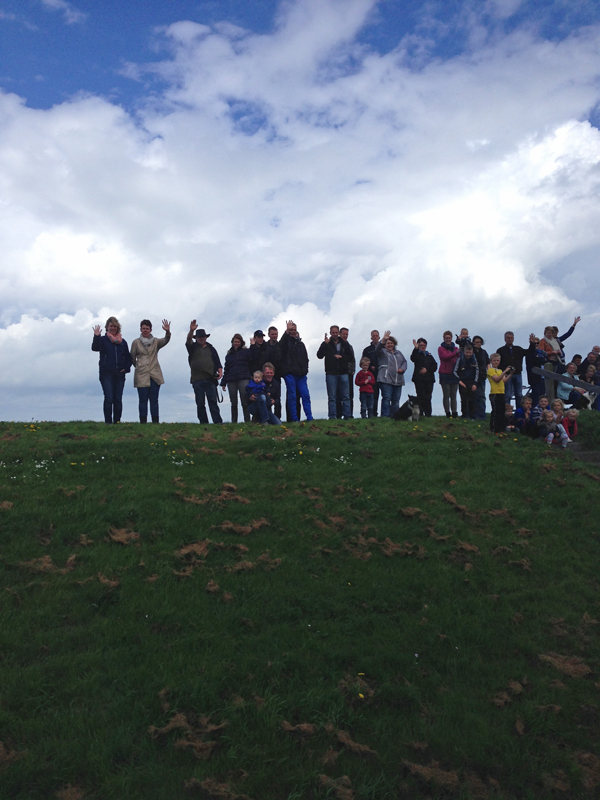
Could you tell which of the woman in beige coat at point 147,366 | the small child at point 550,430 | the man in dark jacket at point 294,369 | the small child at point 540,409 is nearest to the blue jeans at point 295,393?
the man in dark jacket at point 294,369

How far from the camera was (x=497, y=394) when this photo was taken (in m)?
18.2

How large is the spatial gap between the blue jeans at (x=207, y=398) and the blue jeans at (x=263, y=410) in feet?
3.66

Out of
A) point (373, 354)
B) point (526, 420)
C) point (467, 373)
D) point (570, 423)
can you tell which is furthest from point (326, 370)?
point (570, 423)

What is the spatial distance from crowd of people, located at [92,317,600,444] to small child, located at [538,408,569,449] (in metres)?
0.03

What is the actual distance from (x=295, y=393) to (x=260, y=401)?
188cm

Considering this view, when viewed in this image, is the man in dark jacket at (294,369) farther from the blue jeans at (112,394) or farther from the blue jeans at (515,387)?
the blue jeans at (515,387)

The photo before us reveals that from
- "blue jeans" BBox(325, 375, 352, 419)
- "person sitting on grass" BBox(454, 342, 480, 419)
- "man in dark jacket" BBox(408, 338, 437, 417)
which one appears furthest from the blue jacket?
"person sitting on grass" BBox(454, 342, 480, 419)

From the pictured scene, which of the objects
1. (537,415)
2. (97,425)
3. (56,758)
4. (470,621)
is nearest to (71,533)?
(56,758)

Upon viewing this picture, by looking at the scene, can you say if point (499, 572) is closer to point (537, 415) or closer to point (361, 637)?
point (361, 637)

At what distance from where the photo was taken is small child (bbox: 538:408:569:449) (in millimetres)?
16875

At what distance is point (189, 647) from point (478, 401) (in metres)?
16.7

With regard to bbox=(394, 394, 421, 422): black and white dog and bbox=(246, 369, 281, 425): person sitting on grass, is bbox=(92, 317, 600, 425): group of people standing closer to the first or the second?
bbox=(246, 369, 281, 425): person sitting on grass

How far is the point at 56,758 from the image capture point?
4938 millimetres

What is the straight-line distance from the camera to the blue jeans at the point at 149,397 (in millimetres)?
17156
